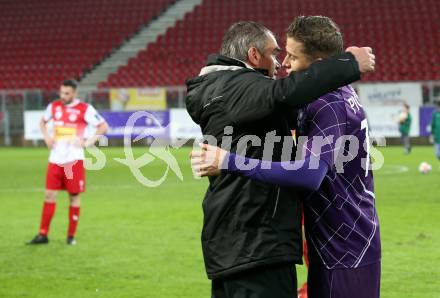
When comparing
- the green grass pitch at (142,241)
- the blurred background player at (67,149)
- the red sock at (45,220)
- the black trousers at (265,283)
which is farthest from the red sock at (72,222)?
the black trousers at (265,283)

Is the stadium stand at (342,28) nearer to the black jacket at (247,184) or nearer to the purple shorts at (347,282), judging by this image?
the purple shorts at (347,282)

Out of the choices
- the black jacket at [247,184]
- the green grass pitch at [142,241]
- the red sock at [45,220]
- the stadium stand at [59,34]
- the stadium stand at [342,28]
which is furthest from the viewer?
the stadium stand at [59,34]

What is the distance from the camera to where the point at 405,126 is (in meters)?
25.2

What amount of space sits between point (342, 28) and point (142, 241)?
2421cm

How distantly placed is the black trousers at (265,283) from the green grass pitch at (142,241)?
3.47m

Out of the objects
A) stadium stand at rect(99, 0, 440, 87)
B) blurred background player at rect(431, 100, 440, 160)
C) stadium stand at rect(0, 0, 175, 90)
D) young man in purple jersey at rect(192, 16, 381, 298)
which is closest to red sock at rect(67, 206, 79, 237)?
young man in purple jersey at rect(192, 16, 381, 298)

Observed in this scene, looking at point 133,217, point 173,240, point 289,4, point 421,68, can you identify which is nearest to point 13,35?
point 289,4

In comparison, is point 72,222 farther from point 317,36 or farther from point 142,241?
point 317,36

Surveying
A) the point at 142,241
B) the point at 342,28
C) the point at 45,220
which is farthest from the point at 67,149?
the point at 342,28

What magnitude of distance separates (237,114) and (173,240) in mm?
6555

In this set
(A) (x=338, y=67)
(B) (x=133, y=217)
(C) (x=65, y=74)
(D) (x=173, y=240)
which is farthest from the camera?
(C) (x=65, y=74)

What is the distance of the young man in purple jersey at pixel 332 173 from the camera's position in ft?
10.6

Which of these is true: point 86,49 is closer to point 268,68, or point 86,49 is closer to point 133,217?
point 133,217

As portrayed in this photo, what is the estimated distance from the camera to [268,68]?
339 centimetres
